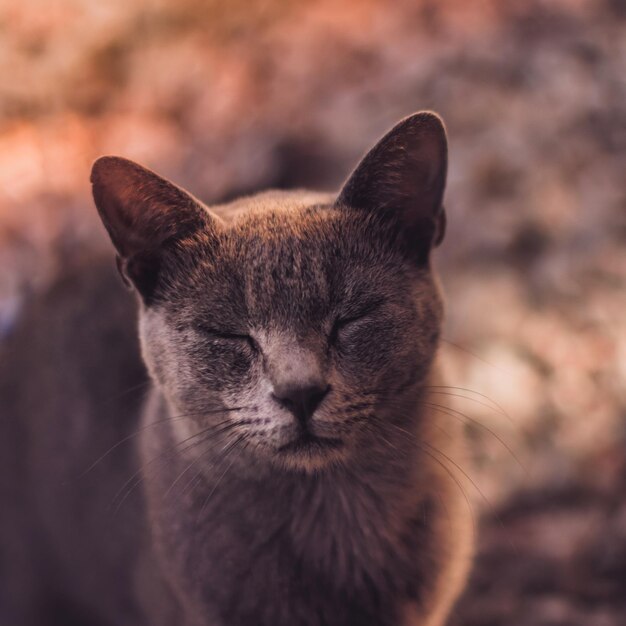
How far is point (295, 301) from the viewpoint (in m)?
0.98

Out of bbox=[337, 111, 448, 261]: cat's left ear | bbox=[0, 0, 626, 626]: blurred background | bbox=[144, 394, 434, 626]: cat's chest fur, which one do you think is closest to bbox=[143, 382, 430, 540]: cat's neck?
bbox=[144, 394, 434, 626]: cat's chest fur

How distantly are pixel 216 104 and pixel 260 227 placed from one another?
123 cm

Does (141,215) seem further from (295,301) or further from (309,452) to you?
(309,452)

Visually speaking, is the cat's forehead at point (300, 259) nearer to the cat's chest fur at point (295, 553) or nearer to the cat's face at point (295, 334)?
the cat's face at point (295, 334)

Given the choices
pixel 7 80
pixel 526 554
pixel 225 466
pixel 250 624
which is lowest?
pixel 526 554

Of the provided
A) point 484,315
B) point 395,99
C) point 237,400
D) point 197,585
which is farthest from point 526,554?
point 395,99

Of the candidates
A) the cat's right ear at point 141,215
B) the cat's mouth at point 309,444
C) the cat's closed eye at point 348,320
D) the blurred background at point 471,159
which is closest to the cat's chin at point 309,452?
the cat's mouth at point 309,444

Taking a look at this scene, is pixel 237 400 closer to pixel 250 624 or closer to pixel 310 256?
pixel 310 256

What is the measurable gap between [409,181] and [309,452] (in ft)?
1.39

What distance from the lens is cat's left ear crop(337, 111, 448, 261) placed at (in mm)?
1030

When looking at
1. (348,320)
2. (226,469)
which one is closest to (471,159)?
(348,320)

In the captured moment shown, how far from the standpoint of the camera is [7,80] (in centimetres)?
188

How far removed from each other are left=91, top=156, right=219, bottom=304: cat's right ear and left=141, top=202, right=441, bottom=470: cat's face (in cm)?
3

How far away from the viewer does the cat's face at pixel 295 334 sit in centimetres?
96
